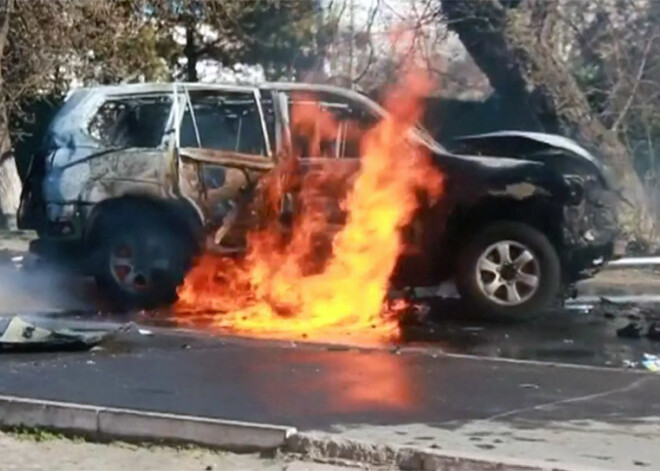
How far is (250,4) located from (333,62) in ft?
6.53

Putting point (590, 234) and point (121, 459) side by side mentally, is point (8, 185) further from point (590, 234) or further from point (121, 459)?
point (121, 459)

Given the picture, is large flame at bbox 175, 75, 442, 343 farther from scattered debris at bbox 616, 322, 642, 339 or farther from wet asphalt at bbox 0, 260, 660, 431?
scattered debris at bbox 616, 322, 642, 339

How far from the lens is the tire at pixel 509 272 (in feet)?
37.4

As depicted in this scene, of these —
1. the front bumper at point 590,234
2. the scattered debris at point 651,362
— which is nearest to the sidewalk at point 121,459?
the scattered debris at point 651,362

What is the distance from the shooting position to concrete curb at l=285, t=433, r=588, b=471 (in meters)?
6.16

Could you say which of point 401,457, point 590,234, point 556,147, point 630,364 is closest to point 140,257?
point 556,147

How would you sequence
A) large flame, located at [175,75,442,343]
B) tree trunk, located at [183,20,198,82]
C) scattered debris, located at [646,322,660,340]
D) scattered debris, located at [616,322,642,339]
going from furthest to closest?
1. tree trunk, located at [183,20,198,82]
2. large flame, located at [175,75,442,343]
3. scattered debris, located at [616,322,642,339]
4. scattered debris, located at [646,322,660,340]

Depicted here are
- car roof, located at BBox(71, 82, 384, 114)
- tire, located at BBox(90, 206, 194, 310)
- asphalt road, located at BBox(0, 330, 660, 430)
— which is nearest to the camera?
asphalt road, located at BBox(0, 330, 660, 430)

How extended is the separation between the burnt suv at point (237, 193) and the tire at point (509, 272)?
0.04 feet

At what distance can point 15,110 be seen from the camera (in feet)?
65.5

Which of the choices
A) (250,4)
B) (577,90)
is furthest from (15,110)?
(577,90)

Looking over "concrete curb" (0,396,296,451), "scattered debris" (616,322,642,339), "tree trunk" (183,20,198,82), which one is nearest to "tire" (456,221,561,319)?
"scattered debris" (616,322,642,339)

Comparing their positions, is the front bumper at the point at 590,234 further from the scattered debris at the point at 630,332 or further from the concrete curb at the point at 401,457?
the concrete curb at the point at 401,457

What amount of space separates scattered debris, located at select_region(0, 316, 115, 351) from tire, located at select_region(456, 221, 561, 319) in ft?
10.5
